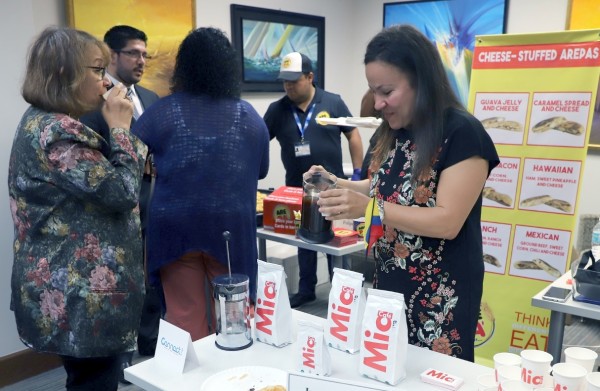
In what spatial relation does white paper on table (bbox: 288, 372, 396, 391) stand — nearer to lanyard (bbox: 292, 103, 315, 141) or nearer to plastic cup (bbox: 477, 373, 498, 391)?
plastic cup (bbox: 477, 373, 498, 391)

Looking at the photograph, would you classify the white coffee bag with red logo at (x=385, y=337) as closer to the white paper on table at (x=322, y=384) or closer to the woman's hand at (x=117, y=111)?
the white paper on table at (x=322, y=384)

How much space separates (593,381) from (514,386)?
121 mm

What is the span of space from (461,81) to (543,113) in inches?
72.4

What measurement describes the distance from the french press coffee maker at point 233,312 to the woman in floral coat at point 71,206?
0.46 meters

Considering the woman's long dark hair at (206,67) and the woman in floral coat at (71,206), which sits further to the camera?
the woman's long dark hair at (206,67)

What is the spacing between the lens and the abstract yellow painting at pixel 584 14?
3.50 metres

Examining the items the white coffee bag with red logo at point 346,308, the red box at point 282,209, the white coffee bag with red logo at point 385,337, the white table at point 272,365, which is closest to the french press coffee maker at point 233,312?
the white table at point 272,365

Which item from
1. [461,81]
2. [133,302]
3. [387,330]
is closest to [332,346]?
[387,330]

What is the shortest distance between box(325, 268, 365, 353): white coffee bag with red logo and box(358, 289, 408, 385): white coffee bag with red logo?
82 mm

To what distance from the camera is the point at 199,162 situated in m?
1.84

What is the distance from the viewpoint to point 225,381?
3.55 ft

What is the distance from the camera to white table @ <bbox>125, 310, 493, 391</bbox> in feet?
3.53

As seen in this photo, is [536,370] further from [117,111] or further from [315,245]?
[315,245]

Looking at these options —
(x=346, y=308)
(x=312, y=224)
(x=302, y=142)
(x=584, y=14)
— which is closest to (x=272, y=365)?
(x=346, y=308)
